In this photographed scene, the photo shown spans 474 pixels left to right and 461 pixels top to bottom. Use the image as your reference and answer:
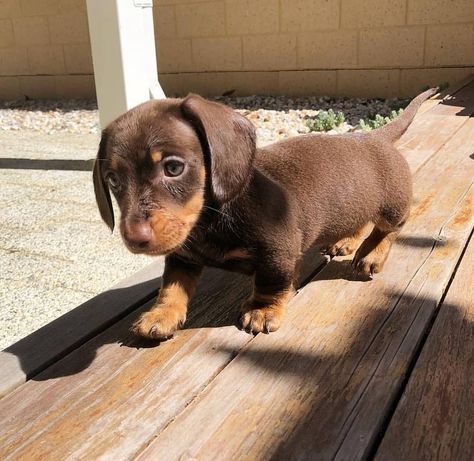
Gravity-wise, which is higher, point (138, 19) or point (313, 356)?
point (138, 19)

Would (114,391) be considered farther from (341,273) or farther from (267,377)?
(341,273)

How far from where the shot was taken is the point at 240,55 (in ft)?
30.1

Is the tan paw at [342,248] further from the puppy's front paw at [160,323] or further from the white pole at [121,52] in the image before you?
the white pole at [121,52]

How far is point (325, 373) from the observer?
1804 mm

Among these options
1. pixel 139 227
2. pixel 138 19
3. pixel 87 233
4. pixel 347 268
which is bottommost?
pixel 87 233

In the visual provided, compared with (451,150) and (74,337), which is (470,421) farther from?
(451,150)

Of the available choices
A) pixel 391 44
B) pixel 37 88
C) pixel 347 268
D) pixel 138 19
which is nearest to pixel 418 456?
pixel 347 268

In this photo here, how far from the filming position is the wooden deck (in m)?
1.53

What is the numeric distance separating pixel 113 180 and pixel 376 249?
4.02ft

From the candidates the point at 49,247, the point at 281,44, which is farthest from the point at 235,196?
the point at 281,44

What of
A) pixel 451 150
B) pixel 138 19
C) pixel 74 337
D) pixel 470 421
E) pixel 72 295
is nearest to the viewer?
pixel 470 421

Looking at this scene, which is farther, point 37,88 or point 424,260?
point 37,88

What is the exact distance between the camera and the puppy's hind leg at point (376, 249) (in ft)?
8.03

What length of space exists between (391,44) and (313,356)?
280 inches
